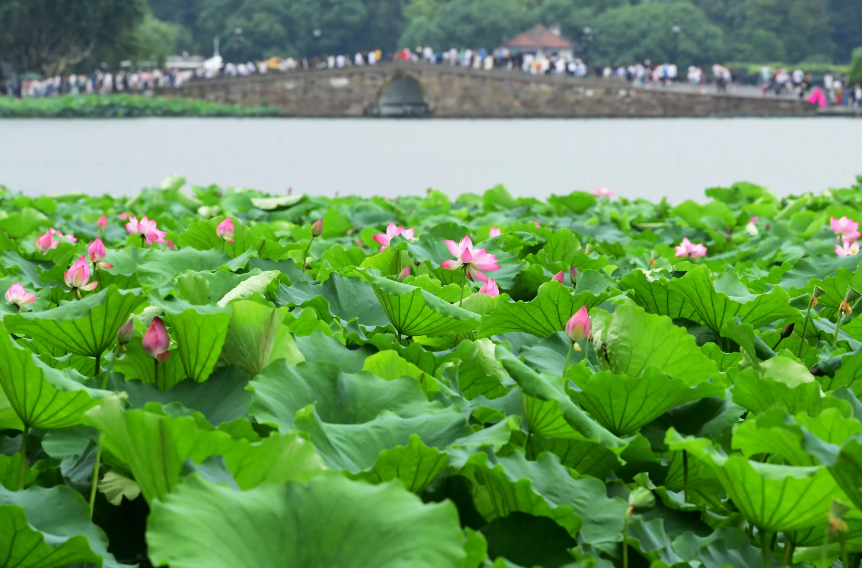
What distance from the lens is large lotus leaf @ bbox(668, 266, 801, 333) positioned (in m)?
1.25

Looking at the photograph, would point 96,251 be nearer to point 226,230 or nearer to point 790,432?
point 226,230

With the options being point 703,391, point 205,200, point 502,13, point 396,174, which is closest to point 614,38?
point 502,13

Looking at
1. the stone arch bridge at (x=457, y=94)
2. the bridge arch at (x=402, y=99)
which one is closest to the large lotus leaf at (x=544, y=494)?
the stone arch bridge at (x=457, y=94)

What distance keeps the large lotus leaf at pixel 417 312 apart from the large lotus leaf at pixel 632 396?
0.26 meters

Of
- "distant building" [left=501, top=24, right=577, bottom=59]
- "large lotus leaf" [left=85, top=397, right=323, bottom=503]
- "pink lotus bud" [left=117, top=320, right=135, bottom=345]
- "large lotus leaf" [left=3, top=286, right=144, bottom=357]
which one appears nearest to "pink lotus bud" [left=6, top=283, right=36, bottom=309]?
"large lotus leaf" [left=3, top=286, right=144, bottom=357]

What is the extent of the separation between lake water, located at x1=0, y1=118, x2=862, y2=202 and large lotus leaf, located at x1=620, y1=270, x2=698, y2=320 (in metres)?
6.75

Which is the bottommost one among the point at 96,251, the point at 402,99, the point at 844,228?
the point at 402,99

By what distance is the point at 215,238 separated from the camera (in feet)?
6.34

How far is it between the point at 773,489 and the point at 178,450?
409 millimetres

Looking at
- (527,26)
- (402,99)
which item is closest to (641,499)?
(402,99)

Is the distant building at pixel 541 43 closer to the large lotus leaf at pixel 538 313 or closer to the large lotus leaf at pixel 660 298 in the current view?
the large lotus leaf at pixel 660 298

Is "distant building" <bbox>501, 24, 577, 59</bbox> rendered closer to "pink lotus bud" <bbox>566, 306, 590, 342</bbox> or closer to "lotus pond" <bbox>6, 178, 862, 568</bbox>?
"lotus pond" <bbox>6, 178, 862, 568</bbox>

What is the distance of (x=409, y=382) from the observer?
2.81 feet

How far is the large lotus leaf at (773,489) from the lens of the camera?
0.64 m
